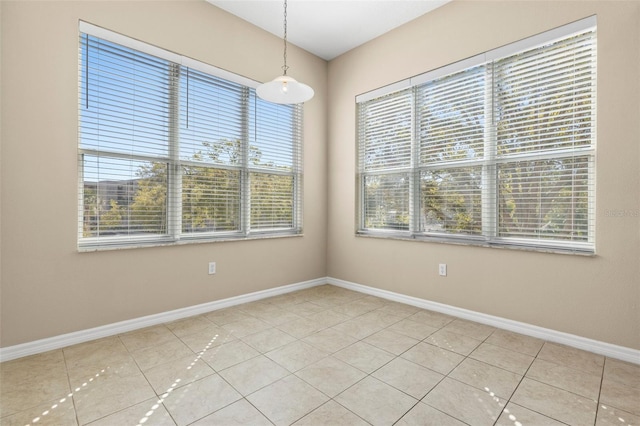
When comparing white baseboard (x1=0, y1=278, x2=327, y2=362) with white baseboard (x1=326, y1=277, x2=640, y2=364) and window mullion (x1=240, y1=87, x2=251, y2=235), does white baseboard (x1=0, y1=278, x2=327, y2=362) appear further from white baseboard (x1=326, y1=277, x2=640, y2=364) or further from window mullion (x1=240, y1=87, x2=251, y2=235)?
white baseboard (x1=326, y1=277, x2=640, y2=364)

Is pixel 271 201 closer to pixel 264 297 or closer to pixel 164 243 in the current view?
pixel 264 297

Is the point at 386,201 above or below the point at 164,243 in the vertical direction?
above

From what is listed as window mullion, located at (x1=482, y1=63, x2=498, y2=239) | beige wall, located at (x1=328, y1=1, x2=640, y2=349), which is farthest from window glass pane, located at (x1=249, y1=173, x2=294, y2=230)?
window mullion, located at (x1=482, y1=63, x2=498, y2=239)

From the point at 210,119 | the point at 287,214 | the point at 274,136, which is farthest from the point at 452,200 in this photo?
the point at 210,119

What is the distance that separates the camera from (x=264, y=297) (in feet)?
12.1

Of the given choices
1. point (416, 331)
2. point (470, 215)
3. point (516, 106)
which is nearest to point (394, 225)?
point (470, 215)

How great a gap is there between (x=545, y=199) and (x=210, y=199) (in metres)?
3.06

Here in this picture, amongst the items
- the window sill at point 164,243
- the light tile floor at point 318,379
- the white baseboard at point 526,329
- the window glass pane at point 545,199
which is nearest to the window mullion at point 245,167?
the window sill at point 164,243

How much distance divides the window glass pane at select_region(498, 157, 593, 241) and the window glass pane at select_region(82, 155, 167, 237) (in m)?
3.13

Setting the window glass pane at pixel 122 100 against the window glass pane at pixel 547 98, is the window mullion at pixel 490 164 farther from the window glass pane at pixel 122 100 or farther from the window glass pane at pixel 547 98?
the window glass pane at pixel 122 100

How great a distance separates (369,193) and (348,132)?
33.0 inches

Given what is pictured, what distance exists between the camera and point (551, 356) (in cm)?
230

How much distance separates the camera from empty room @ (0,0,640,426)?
1930mm

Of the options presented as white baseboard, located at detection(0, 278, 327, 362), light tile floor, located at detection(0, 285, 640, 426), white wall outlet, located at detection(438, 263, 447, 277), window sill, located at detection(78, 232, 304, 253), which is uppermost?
window sill, located at detection(78, 232, 304, 253)
